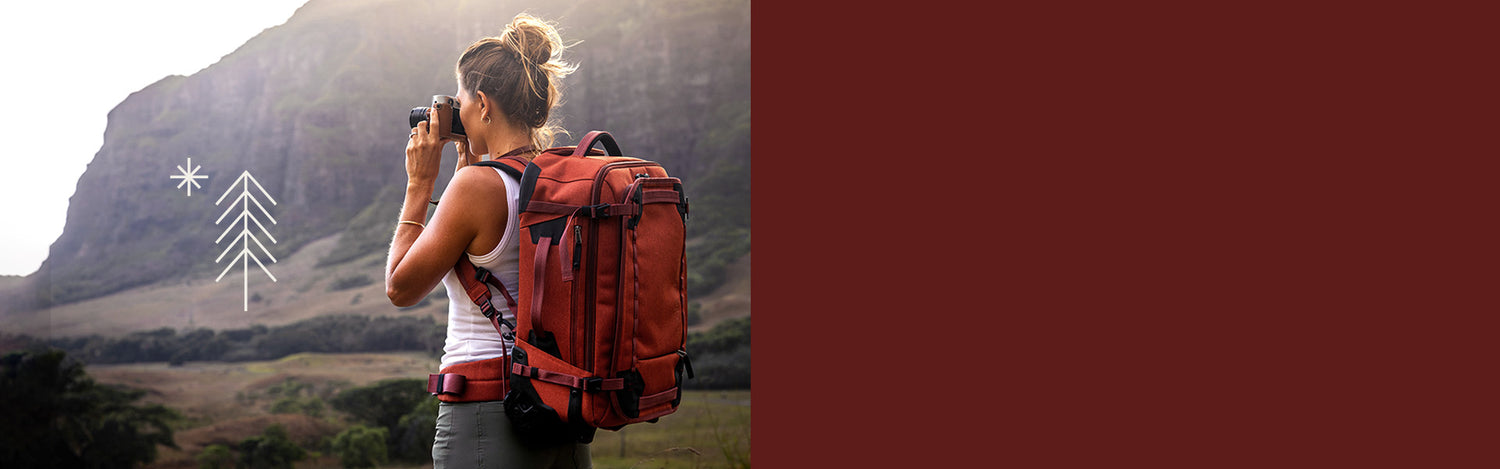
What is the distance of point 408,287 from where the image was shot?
1.41 meters

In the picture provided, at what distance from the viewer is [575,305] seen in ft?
4.69

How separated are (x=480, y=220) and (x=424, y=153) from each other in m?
0.25

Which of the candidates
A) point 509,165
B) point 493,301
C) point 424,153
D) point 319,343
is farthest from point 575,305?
point 319,343

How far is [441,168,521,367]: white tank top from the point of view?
1.45 meters

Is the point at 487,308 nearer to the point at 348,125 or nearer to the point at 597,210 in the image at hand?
the point at 597,210

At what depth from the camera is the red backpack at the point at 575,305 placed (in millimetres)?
1422

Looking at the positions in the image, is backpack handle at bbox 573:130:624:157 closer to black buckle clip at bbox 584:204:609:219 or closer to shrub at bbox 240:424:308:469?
black buckle clip at bbox 584:204:609:219

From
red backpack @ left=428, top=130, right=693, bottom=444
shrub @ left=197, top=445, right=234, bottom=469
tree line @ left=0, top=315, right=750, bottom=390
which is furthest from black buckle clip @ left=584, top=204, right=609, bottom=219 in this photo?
shrub @ left=197, top=445, right=234, bottom=469

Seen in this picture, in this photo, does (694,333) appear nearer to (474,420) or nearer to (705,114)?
(705,114)

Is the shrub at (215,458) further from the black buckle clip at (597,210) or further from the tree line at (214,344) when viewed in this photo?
the black buckle clip at (597,210)

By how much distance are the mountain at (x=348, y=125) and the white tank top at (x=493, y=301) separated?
93.5 inches

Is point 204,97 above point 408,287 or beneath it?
above

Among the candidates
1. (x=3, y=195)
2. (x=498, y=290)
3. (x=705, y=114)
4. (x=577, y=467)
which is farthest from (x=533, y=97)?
(x=3, y=195)

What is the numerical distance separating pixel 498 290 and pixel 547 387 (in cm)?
18
